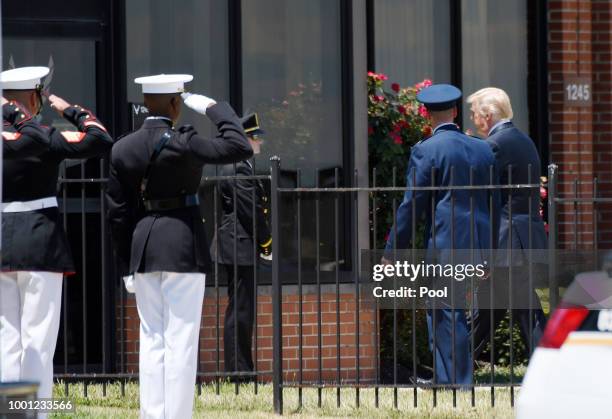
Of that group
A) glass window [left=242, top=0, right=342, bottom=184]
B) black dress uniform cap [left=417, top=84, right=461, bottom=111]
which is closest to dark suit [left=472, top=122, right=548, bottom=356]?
black dress uniform cap [left=417, top=84, right=461, bottom=111]

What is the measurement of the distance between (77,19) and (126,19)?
1.20 ft

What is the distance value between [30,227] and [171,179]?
0.76 meters

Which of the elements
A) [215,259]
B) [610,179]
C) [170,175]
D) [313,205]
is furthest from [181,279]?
[610,179]

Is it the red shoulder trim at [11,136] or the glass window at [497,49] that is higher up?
the glass window at [497,49]

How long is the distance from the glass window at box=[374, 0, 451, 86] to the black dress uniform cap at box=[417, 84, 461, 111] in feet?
8.06

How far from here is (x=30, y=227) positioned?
289 inches

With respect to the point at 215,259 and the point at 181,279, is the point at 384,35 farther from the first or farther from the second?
the point at 181,279

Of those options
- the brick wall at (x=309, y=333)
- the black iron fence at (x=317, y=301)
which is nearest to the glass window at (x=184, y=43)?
the black iron fence at (x=317, y=301)

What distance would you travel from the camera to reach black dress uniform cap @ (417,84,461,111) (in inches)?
361

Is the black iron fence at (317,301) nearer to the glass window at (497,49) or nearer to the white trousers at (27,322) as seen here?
the white trousers at (27,322)

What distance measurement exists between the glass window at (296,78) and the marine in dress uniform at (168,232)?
3260 mm

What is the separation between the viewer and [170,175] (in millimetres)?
7227

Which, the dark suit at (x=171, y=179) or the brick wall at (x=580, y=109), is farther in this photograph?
the brick wall at (x=580, y=109)

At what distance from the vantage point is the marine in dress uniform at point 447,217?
888 centimetres
